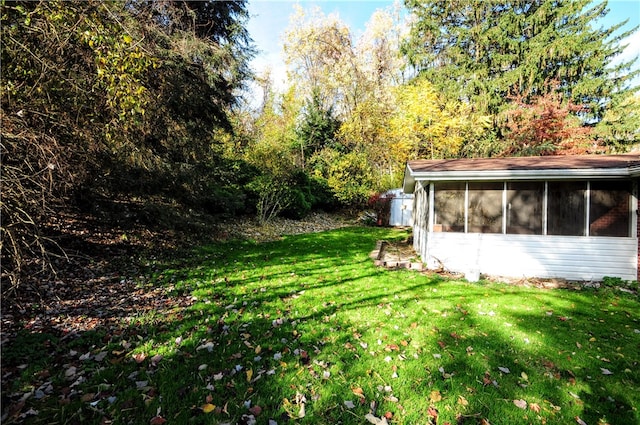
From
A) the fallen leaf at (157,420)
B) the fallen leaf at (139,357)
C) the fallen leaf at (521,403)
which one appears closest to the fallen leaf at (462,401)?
the fallen leaf at (521,403)

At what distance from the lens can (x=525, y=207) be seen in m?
7.09

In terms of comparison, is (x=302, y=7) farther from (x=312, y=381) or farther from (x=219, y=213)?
(x=312, y=381)

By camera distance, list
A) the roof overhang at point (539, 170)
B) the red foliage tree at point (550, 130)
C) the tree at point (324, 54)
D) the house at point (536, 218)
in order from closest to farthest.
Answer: the roof overhang at point (539, 170)
the house at point (536, 218)
the red foliage tree at point (550, 130)
the tree at point (324, 54)

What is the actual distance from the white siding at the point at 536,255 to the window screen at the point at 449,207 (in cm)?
23

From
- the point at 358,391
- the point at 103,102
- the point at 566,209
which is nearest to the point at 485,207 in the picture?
the point at 566,209

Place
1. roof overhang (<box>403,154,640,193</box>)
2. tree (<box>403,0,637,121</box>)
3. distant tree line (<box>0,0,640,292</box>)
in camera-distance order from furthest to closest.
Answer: tree (<box>403,0,637,121</box>) < roof overhang (<box>403,154,640,193</box>) < distant tree line (<box>0,0,640,292</box>)

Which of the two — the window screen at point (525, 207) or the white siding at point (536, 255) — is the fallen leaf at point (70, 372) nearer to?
the white siding at point (536, 255)

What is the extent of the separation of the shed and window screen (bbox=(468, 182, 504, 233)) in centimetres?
981

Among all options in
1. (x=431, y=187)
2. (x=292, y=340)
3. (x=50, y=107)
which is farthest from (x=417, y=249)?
(x=50, y=107)

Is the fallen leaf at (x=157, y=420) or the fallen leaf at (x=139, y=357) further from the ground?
the fallen leaf at (x=139, y=357)

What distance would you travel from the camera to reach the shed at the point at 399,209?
1720 centimetres

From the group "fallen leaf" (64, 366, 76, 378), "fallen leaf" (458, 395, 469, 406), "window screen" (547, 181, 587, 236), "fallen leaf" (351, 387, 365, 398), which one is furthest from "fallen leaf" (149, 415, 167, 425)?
"window screen" (547, 181, 587, 236)

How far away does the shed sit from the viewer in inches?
677

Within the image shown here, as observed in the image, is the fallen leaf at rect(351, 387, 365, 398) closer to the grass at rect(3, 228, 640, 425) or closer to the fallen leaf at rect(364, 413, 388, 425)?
the grass at rect(3, 228, 640, 425)
